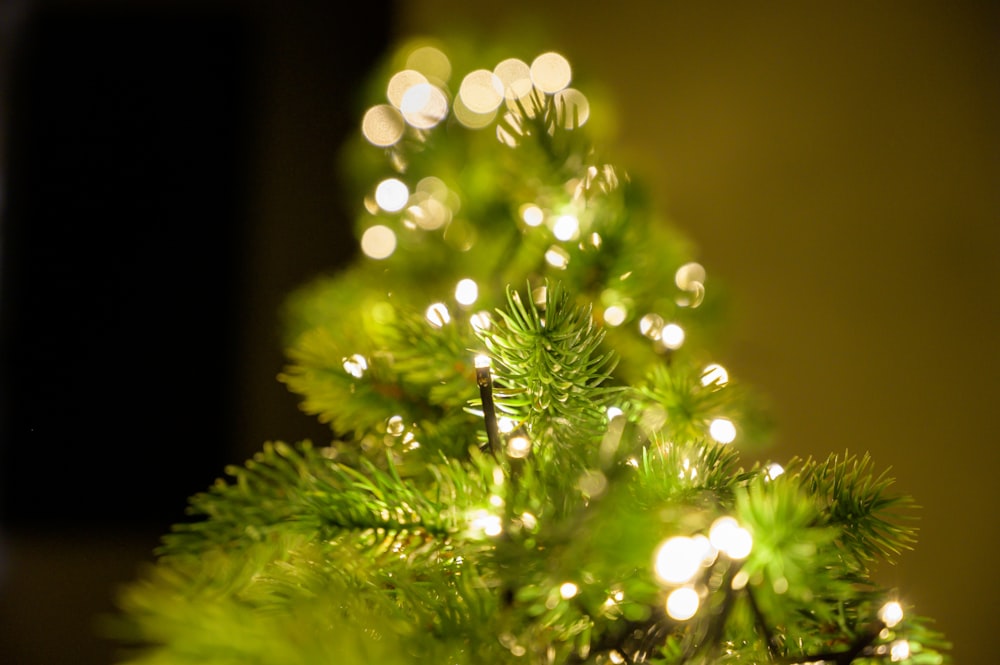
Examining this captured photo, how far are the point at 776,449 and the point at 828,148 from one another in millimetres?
473

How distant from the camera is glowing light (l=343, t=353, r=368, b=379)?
45 cm

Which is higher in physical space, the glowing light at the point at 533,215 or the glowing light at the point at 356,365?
the glowing light at the point at 533,215

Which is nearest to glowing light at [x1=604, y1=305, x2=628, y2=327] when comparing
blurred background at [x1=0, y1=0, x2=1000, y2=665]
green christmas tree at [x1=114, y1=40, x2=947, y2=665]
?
green christmas tree at [x1=114, y1=40, x2=947, y2=665]

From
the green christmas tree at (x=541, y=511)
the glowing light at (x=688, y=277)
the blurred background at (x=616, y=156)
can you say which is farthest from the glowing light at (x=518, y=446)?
the blurred background at (x=616, y=156)

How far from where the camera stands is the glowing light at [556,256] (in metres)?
0.52

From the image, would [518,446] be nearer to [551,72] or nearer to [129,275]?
[551,72]

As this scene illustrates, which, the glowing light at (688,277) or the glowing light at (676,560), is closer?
the glowing light at (676,560)

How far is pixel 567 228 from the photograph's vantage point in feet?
1.67

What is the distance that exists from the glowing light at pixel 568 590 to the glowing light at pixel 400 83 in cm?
63

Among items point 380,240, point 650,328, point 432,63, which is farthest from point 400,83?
point 650,328

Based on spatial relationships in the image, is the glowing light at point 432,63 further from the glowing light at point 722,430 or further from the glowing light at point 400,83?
the glowing light at point 722,430

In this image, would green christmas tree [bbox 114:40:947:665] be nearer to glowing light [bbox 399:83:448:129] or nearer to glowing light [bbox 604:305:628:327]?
glowing light [bbox 604:305:628:327]

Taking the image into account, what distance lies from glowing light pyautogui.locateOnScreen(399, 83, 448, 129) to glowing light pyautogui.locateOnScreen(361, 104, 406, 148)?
0.02 metres

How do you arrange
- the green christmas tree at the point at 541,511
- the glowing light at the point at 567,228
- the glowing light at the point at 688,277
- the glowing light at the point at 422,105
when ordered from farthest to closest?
the glowing light at the point at 422,105
the glowing light at the point at 688,277
the glowing light at the point at 567,228
the green christmas tree at the point at 541,511
